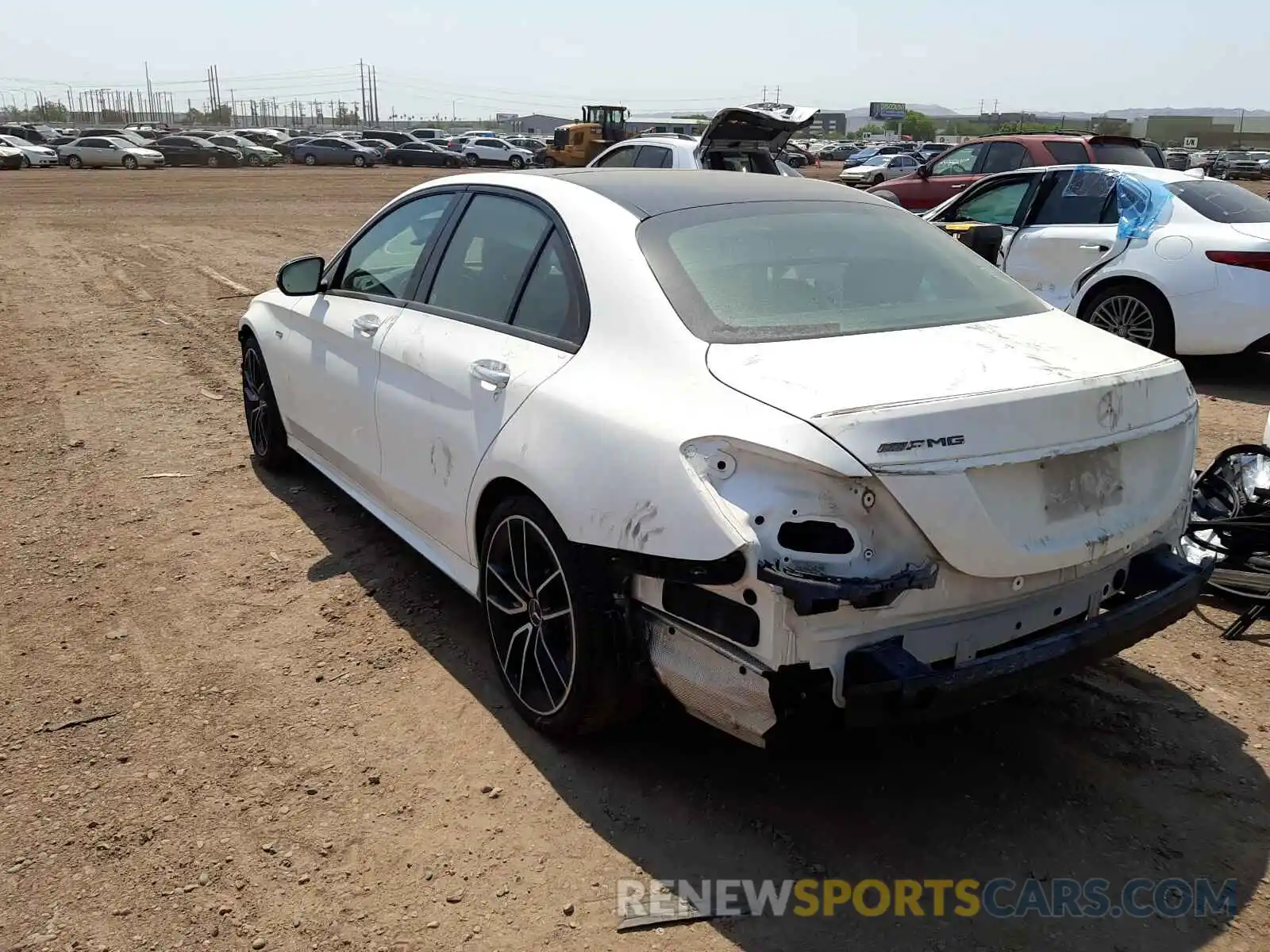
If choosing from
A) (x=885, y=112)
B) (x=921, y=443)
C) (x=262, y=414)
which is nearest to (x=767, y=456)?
(x=921, y=443)

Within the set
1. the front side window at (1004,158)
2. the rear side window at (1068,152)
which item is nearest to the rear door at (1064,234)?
the rear side window at (1068,152)

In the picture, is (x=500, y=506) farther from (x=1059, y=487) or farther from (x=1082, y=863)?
(x=1082, y=863)

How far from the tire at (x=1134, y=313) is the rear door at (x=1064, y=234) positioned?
8.8 inches

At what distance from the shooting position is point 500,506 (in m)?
3.35

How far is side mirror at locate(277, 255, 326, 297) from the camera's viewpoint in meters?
4.96

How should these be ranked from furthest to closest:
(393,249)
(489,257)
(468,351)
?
(393,249), (489,257), (468,351)

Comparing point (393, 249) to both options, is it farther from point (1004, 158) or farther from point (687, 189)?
point (1004, 158)

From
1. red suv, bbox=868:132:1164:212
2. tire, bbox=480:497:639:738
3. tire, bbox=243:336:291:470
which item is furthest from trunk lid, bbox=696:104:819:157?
tire, bbox=480:497:639:738

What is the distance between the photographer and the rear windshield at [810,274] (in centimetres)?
308

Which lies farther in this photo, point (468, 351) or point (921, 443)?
point (468, 351)

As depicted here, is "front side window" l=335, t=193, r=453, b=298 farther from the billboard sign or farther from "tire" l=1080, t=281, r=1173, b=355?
the billboard sign

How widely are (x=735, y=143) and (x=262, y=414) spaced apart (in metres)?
9.44

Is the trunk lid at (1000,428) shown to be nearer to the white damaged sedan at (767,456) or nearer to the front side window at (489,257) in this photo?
the white damaged sedan at (767,456)

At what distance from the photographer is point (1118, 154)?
11.6m
